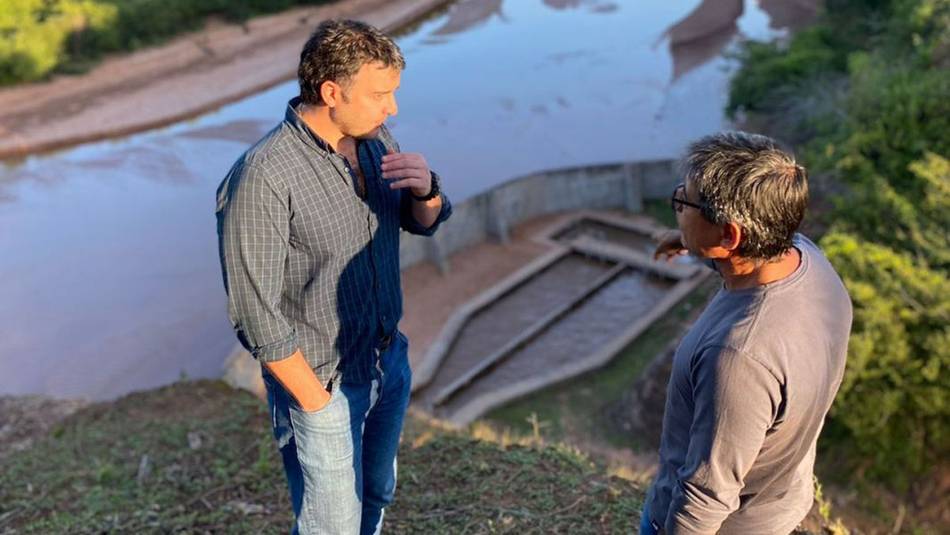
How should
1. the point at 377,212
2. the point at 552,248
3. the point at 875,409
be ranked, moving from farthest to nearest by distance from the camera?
1. the point at 552,248
2. the point at 875,409
3. the point at 377,212

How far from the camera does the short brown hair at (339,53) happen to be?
2279mm

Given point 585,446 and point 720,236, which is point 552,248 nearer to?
point 585,446

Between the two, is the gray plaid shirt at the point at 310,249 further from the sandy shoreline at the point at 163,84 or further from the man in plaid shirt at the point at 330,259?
the sandy shoreline at the point at 163,84

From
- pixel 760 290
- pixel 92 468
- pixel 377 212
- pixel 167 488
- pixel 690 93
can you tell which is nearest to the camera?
pixel 760 290

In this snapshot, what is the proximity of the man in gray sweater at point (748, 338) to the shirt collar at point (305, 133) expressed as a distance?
103 cm

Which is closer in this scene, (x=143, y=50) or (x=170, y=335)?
(x=170, y=335)

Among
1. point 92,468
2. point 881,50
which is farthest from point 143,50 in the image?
point 92,468

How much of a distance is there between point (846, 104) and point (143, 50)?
2301 centimetres

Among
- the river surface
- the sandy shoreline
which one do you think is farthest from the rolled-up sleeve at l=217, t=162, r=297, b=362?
the sandy shoreline

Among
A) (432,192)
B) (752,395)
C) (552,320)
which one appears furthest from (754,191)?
(552,320)

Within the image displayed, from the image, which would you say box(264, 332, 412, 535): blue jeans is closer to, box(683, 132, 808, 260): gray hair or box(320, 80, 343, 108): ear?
box(320, 80, 343, 108): ear

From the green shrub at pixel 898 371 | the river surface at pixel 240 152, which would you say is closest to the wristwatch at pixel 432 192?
the green shrub at pixel 898 371

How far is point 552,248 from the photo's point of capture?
15617mm

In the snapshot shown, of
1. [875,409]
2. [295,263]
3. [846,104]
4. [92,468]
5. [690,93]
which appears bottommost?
[690,93]
